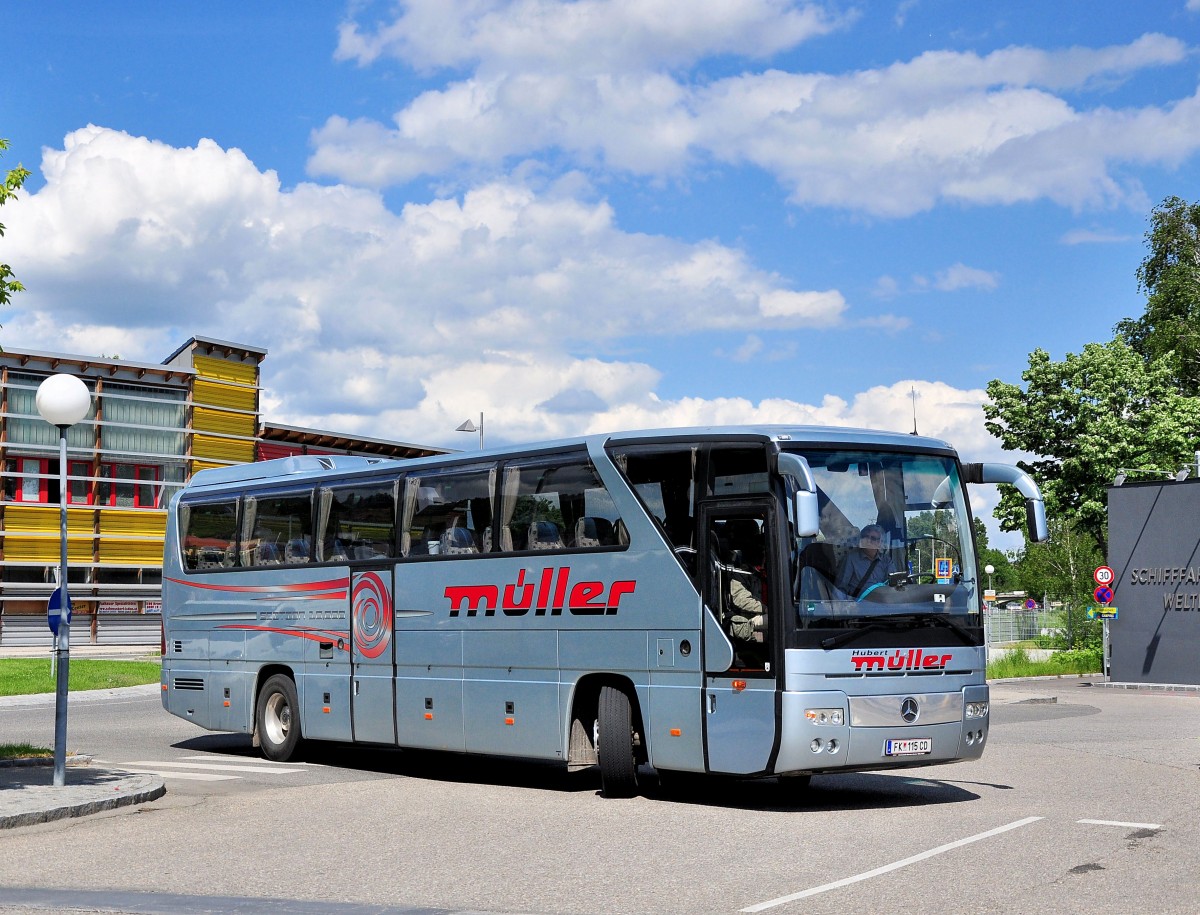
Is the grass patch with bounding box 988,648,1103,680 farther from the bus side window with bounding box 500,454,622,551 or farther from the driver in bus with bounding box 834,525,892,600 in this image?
the driver in bus with bounding box 834,525,892,600

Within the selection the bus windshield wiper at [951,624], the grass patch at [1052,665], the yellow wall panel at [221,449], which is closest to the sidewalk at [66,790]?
the bus windshield wiper at [951,624]

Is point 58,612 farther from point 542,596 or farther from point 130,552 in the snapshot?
point 130,552

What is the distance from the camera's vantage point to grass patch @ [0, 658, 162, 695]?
97.4 ft

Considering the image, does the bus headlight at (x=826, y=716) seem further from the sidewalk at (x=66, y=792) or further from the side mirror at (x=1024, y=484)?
the sidewalk at (x=66, y=792)

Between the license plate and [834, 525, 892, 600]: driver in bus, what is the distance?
1.25 meters

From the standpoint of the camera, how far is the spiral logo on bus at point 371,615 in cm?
1594

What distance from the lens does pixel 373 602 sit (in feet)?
52.8

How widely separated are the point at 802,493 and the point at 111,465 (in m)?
39.5

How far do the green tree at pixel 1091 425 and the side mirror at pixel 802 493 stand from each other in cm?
4527

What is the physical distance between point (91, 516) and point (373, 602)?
3276 cm

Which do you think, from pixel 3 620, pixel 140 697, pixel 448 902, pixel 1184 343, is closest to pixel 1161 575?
pixel 1184 343

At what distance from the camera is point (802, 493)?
1136 cm

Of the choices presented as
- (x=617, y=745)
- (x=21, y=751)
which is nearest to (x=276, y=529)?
(x=21, y=751)

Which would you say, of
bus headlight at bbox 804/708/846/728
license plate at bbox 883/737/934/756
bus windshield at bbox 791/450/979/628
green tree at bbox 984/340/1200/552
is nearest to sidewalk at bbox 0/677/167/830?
bus headlight at bbox 804/708/846/728
